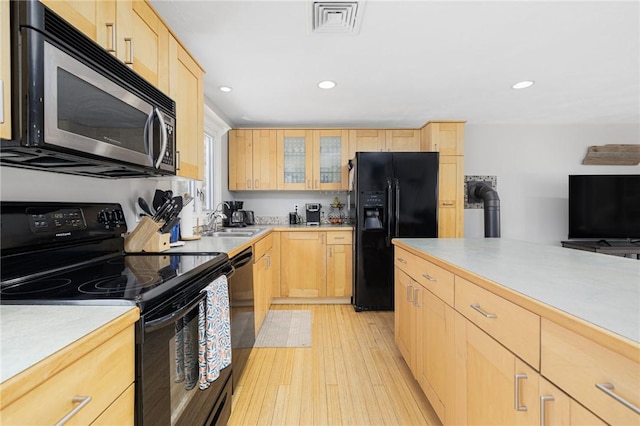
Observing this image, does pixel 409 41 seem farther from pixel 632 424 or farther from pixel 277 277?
pixel 277 277

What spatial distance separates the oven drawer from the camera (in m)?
0.47

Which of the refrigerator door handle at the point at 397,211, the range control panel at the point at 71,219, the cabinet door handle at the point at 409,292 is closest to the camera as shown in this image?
the range control panel at the point at 71,219

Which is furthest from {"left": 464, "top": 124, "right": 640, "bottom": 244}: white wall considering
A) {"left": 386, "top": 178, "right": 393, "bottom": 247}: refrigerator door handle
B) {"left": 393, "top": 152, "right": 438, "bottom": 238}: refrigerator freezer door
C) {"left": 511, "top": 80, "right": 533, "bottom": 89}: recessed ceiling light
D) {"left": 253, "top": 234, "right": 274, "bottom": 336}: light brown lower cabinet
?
{"left": 253, "top": 234, "right": 274, "bottom": 336}: light brown lower cabinet

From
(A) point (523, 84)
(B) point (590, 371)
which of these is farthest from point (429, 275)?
(A) point (523, 84)

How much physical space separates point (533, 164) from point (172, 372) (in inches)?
192

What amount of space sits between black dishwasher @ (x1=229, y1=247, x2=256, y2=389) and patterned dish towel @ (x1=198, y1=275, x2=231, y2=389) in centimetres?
31

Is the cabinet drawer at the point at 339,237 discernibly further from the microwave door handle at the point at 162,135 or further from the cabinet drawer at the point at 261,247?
the microwave door handle at the point at 162,135

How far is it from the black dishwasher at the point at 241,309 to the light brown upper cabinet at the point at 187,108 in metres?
0.69

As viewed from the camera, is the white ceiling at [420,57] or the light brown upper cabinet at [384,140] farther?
the light brown upper cabinet at [384,140]

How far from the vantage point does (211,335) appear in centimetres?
123

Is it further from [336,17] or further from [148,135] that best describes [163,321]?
[336,17]

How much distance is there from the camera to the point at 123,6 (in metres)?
1.26

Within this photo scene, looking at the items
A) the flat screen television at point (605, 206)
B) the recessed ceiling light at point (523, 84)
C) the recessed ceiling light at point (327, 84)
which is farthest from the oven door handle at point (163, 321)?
the flat screen television at point (605, 206)

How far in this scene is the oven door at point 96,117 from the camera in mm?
832
